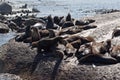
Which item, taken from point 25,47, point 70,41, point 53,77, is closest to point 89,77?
point 53,77

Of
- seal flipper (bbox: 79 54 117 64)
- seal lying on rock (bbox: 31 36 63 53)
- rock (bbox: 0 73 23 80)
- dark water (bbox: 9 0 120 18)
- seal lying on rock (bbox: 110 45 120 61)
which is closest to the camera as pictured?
seal flipper (bbox: 79 54 117 64)

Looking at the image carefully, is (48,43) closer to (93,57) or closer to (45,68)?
(45,68)

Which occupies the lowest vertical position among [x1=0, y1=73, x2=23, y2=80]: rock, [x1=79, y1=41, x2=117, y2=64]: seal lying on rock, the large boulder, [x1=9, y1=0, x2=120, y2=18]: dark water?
[x1=9, y1=0, x2=120, y2=18]: dark water

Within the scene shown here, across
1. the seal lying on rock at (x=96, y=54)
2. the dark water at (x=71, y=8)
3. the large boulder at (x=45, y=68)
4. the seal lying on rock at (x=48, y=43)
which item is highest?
the seal lying on rock at (x=96, y=54)

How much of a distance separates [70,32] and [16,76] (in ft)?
19.7

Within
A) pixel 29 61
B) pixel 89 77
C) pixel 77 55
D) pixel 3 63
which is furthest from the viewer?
pixel 3 63

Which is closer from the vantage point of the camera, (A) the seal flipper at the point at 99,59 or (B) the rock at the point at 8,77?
(A) the seal flipper at the point at 99,59

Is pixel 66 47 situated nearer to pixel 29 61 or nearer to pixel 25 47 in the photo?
pixel 29 61

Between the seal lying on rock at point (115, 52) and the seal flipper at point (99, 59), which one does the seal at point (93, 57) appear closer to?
the seal flipper at point (99, 59)

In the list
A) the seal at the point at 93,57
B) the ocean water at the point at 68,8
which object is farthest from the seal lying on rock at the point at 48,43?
the ocean water at the point at 68,8

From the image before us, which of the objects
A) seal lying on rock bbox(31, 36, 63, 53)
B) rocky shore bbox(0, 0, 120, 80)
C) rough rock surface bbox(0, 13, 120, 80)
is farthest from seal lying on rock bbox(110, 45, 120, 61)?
seal lying on rock bbox(31, 36, 63, 53)

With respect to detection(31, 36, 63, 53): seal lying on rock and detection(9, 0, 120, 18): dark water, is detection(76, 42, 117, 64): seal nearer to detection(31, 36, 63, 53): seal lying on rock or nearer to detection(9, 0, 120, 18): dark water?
detection(31, 36, 63, 53): seal lying on rock

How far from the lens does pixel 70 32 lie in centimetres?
2316

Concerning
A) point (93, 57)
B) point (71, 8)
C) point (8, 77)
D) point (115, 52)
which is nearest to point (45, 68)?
point (8, 77)
